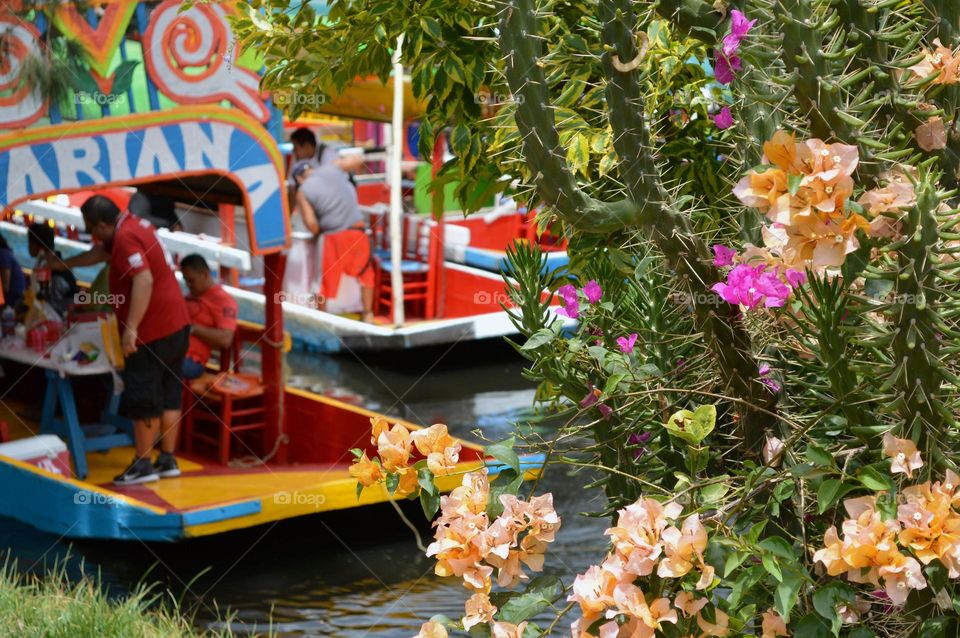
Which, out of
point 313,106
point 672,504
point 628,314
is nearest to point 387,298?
point 313,106

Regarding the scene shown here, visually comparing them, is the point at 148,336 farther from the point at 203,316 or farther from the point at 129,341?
the point at 203,316

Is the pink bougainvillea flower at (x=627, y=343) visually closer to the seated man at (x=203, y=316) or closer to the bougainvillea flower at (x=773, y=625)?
the bougainvillea flower at (x=773, y=625)

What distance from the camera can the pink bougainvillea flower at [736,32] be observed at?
231 cm

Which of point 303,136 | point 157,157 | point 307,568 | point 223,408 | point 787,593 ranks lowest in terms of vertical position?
point 307,568

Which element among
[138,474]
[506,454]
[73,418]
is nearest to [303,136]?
[73,418]

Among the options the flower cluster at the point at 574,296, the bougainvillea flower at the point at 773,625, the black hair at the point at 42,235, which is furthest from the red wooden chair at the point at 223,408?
the bougainvillea flower at the point at 773,625

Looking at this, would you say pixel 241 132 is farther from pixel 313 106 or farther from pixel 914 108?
pixel 914 108

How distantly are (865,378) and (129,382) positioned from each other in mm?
6018

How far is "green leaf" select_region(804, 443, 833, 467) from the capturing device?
6.51 ft

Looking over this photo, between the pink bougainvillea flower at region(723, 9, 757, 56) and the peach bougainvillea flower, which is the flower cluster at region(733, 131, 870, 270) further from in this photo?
the pink bougainvillea flower at region(723, 9, 757, 56)

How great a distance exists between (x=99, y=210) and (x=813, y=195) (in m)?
6.62

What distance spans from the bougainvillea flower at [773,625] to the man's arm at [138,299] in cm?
572

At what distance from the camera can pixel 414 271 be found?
1345 cm

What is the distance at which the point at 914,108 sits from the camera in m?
2.22
